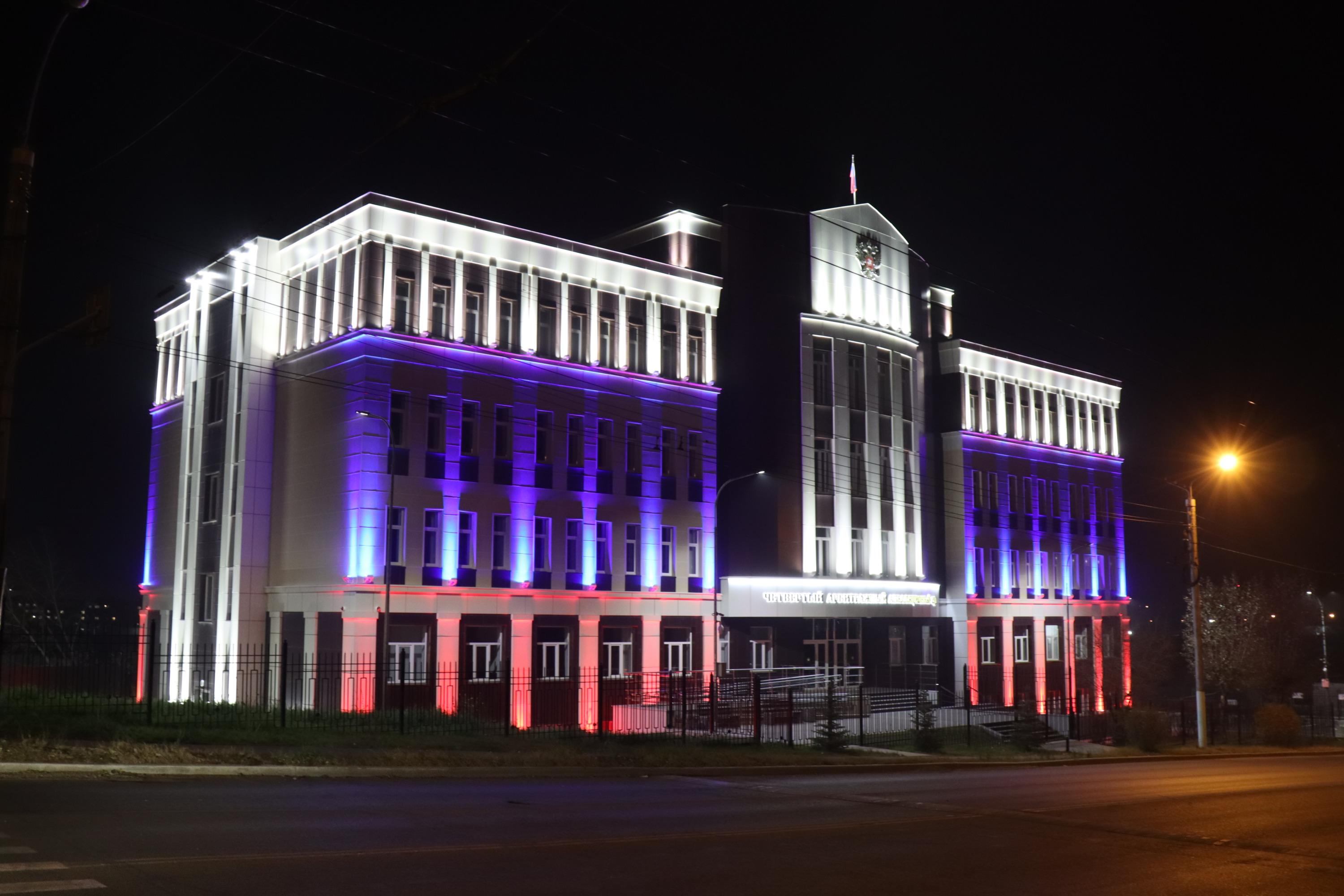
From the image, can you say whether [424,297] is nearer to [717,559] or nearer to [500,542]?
[500,542]

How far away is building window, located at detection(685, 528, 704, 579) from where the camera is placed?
4791 cm

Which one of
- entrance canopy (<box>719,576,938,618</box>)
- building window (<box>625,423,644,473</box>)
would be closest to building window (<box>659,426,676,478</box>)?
building window (<box>625,423,644,473</box>)

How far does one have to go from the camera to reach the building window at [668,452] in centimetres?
4756

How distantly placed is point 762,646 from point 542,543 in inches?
475

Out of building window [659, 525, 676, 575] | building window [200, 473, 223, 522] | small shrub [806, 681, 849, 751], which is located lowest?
small shrub [806, 681, 849, 751]

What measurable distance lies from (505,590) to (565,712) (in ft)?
16.3

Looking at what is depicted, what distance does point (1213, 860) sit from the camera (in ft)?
42.5

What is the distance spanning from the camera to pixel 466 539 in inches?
1644

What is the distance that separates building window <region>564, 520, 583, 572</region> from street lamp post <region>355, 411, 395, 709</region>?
6.67 meters

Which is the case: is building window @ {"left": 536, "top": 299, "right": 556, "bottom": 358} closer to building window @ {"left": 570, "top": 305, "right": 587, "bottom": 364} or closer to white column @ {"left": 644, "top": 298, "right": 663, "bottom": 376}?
building window @ {"left": 570, "top": 305, "right": 587, "bottom": 364}

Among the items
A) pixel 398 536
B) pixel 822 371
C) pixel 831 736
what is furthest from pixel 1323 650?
pixel 398 536

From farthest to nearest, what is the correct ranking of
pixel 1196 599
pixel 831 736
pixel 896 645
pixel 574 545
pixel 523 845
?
pixel 896 645 < pixel 574 545 < pixel 1196 599 < pixel 831 736 < pixel 523 845

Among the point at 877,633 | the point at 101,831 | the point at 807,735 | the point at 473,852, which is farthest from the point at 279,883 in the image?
the point at 877,633

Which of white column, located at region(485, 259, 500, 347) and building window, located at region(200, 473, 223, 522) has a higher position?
white column, located at region(485, 259, 500, 347)
